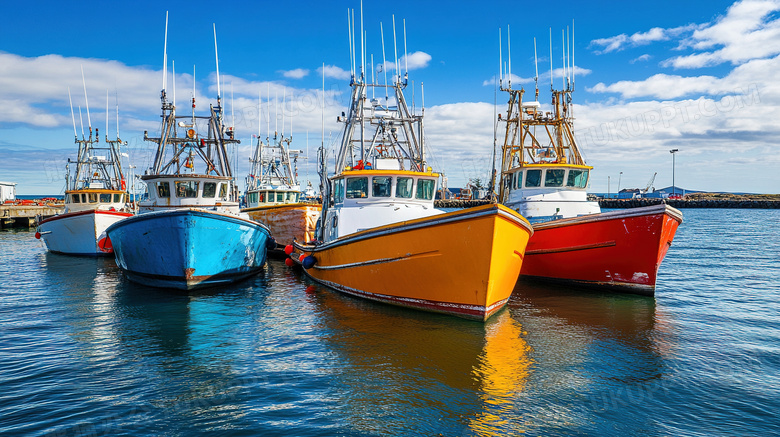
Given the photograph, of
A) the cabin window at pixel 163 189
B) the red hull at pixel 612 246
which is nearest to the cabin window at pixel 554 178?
the red hull at pixel 612 246

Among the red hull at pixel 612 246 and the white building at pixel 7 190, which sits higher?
the white building at pixel 7 190

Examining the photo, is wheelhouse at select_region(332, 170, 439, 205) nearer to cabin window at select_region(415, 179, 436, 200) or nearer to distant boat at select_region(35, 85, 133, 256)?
cabin window at select_region(415, 179, 436, 200)

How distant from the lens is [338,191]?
544 inches

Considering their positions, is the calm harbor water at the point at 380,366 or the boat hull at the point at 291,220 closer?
the calm harbor water at the point at 380,366

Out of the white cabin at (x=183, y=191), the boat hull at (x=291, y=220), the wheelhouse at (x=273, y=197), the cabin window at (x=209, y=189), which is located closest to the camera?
the white cabin at (x=183, y=191)

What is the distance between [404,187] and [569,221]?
4.72 metres

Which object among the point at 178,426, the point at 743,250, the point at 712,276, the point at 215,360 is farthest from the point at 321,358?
the point at 743,250

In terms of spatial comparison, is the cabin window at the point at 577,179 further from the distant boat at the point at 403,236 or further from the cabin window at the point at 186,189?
the cabin window at the point at 186,189

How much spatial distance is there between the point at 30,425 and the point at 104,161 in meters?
30.8

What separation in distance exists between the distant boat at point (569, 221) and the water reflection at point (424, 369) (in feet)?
8.92

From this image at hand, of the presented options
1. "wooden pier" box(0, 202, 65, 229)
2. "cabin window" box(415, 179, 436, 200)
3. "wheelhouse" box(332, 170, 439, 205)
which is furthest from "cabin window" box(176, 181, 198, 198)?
"wooden pier" box(0, 202, 65, 229)

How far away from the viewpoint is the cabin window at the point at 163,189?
48.9 ft

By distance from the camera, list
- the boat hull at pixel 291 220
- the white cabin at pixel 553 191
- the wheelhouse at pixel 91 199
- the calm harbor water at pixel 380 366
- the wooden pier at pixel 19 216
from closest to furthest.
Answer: the calm harbor water at pixel 380 366
the white cabin at pixel 553 191
the boat hull at pixel 291 220
the wheelhouse at pixel 91 199
the wooden pier at pixel 19 216

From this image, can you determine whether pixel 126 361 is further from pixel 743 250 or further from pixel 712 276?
pixel 743 250
